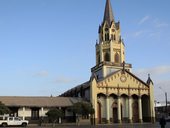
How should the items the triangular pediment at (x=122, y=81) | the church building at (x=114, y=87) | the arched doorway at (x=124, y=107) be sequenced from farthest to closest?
the arched doorway at (x=124, y=107) → the triangular pediment at (x=122, y=81) → the church building at (x=114, y=87)

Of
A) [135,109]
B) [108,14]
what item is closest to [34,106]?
[135,109]

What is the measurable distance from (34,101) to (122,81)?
20.1m

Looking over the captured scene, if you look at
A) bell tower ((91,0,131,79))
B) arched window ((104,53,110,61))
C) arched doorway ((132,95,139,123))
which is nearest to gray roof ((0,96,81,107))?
bell tower ((91,0,131,79))

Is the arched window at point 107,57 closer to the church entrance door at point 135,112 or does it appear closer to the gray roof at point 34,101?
the church entrance door at point 135,112

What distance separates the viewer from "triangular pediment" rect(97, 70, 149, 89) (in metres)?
68.2

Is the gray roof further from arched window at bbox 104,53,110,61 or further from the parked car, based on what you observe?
arched window at bbox 104,53,110,61

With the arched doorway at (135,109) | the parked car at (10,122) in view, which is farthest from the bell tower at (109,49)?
the parked car at (10,122)

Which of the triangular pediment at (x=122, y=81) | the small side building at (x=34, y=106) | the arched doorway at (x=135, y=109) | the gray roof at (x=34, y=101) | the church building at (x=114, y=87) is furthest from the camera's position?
the arched doorway at (x=135, y=109)

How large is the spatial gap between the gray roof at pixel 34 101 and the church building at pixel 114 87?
6018 millimetres

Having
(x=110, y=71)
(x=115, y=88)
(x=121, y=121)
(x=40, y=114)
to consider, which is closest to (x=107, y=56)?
(x=110, y=71)

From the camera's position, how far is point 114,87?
68.6m

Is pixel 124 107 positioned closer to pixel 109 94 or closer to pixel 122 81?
pixel 109 94

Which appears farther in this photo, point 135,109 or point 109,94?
point 135,109

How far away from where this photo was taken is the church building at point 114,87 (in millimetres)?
67625
